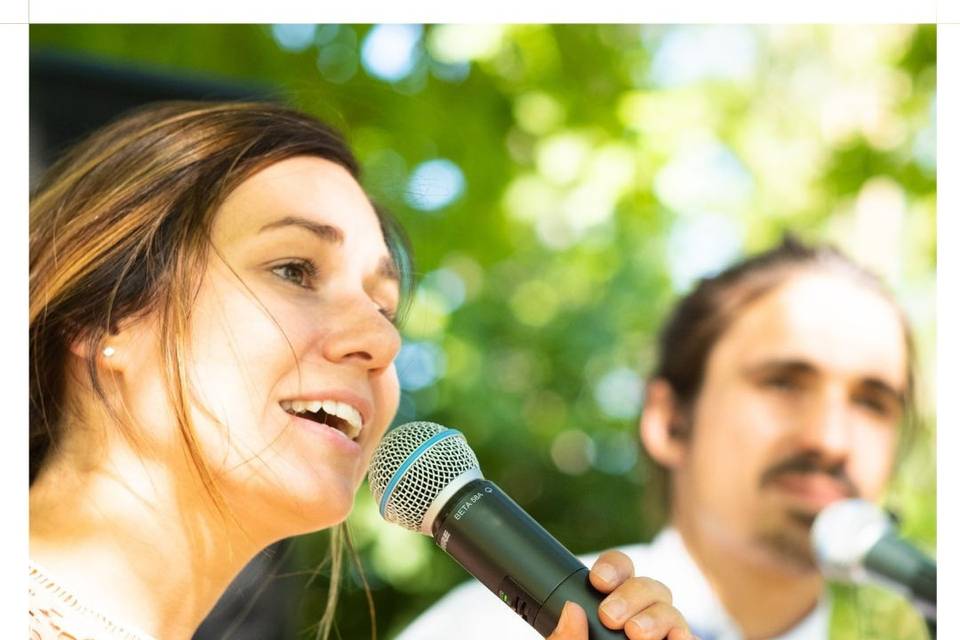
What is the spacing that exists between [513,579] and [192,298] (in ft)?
1.85

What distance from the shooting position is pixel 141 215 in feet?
4.07

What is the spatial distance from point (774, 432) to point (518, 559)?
1.35 meters

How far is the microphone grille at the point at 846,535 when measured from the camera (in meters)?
1.59

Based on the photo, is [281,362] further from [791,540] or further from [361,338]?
[791,540]

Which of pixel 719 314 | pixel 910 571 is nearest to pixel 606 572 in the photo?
pixel 910 571

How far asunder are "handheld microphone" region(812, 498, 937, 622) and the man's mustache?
0.05 metres

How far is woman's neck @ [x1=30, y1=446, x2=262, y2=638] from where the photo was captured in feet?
3.95

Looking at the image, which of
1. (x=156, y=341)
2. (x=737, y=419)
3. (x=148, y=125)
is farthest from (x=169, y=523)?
(x=737, y=419)

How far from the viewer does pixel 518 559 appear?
90 cm

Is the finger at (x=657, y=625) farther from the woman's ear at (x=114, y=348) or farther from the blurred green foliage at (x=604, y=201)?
the blurred green foliage at (x=604, y=201)

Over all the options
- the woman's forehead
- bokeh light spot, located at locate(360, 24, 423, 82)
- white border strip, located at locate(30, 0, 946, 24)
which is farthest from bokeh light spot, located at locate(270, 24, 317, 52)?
the woman's forehead

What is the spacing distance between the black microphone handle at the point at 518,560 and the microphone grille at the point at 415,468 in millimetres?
38
